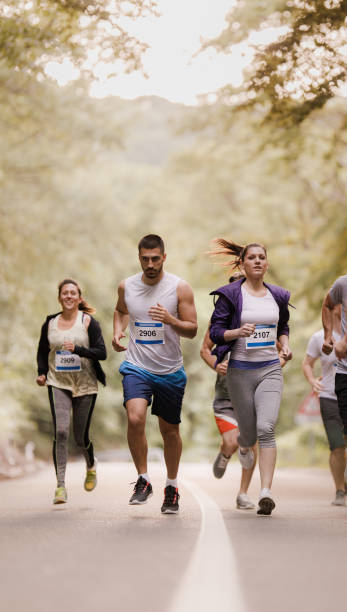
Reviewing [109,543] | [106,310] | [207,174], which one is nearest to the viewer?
[109,543]

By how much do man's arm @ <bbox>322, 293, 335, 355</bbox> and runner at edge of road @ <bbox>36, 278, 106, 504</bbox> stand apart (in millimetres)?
2283

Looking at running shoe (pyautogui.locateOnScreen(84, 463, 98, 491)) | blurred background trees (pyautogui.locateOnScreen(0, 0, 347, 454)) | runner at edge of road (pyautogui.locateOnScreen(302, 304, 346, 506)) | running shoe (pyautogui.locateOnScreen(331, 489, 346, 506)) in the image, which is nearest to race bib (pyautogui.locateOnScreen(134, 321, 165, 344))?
blurred background trees (pyautogui.locateOnScreen(0, 0, 347, 454))

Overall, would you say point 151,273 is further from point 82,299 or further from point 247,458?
point 247,458

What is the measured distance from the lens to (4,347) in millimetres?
29328

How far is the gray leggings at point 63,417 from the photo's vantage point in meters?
10.4

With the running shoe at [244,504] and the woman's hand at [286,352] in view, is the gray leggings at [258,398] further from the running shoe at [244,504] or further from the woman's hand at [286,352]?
the running shoe at [244,504]

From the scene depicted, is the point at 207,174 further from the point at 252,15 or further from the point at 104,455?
the point at 252,15

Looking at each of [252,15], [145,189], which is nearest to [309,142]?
[252,15]

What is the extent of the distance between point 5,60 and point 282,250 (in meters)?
21.1

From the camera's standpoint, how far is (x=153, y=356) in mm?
9180

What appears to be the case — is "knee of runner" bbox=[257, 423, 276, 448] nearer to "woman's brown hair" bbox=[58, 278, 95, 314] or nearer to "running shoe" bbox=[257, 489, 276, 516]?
"running shoe" bbox=[257, 489, 276, 516]

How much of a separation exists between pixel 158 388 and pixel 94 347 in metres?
1.57

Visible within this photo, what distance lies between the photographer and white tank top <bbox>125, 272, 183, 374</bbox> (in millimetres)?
9125

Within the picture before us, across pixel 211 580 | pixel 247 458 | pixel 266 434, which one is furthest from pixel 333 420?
pixel 211 580
